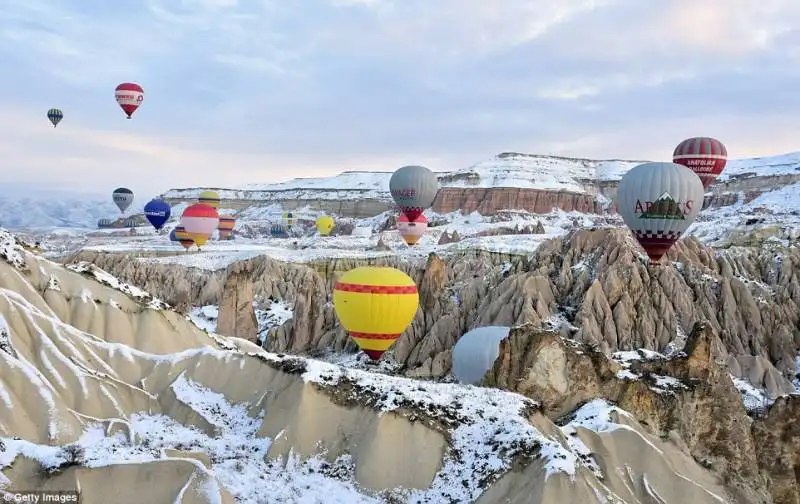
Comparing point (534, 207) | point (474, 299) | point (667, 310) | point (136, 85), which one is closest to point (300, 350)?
point (474, 299)

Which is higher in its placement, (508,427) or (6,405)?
(6,405)

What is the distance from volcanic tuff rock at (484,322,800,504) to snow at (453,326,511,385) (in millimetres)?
7049

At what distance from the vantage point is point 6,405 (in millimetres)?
12945

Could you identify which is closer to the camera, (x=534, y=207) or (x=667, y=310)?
(x=667, y=310)

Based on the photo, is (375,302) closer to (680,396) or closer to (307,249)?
(680,396)

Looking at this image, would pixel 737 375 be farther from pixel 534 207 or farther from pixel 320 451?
pixel 534 207

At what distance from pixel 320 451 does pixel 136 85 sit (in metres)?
56.0

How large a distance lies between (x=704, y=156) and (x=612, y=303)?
2049 centimetres

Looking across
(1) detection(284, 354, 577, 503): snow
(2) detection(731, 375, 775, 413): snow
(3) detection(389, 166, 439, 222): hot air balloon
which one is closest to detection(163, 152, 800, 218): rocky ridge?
(3) detection(389, 166, 439, 222): hot air balloon

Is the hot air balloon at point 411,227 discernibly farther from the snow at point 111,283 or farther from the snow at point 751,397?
the snow at point 111,283

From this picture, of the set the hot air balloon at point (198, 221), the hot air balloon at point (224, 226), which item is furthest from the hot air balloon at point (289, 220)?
the hot air balloon at point (198, 221)

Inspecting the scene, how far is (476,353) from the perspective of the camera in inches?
1126

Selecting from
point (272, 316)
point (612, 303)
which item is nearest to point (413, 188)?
point (272, 316)

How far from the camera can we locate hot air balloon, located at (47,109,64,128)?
77.7 m
